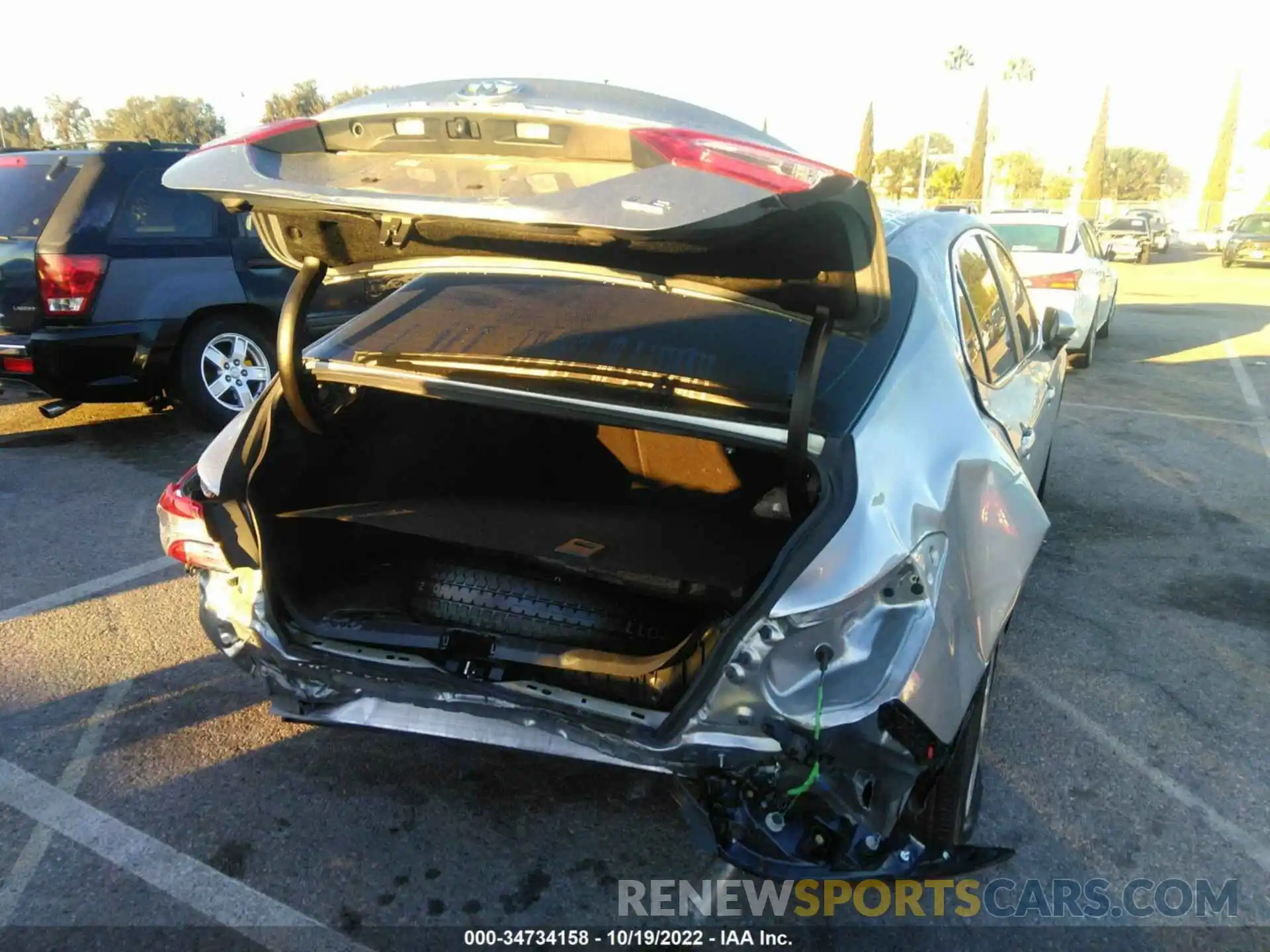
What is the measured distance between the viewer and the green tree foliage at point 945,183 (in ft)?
207

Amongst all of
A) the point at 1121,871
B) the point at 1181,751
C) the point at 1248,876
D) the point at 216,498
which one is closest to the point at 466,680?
the point at 216,498

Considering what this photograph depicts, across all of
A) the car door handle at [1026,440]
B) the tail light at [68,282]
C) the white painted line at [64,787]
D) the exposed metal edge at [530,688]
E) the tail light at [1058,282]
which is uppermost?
the tail light at [68,282]

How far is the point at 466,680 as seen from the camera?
2.44m

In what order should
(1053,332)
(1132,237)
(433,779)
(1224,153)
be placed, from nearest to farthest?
(433,779) → (1053,332) → (1132,237) → (1224,153)

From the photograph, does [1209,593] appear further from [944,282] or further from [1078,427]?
[1078,427]

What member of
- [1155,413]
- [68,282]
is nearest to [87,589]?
[68,282]

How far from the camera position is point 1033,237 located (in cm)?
1058

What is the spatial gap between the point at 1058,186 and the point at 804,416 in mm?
80976

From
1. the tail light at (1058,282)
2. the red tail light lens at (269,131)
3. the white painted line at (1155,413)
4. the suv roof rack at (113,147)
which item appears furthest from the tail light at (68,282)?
the tail light at (1058,282)

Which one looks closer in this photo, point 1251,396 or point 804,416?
point 804,416

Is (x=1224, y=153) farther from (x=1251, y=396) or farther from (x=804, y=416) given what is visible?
(x=804, y=416)

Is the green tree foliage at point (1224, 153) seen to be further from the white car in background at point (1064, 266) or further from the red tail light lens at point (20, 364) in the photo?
the red tail light lens at point (20, 364)

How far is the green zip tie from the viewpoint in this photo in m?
2.06

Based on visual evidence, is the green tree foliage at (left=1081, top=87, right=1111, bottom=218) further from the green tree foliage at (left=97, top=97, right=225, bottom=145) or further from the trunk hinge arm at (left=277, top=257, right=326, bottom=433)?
the trunk hinge arm at (left=277, top=257, right=326, bottom=433)
